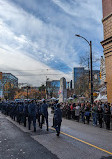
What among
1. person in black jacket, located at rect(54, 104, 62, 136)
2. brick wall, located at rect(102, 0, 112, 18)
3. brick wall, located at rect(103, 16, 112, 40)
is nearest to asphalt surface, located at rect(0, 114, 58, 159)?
person in black jacket, located at rect(54, 104, 62, 136)

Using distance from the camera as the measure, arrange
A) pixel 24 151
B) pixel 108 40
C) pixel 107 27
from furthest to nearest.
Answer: pixel 107 27, pixel 108 40, pixel 24 151

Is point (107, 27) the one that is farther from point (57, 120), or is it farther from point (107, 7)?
point (57, 120)

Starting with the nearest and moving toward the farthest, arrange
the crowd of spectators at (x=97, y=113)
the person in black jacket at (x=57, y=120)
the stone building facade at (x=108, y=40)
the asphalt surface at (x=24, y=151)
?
the asphalt surface at (x=24, y=151)
the person in black jacket at (x=57, y=120)
the crowd of spectators at (x=97, y=113)
the stone building facade at (x=108, y=40)

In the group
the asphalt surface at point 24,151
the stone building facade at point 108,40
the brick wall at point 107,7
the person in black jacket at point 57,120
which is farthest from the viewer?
the brick wall at point 107,7

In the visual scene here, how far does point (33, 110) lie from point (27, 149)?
3907mm

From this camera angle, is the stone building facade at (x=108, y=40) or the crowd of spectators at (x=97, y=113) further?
the stone building facade at (x=108, y=40)

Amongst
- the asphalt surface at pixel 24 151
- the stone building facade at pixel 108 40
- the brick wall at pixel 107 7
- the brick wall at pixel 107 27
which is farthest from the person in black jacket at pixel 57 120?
the brick wall at pixel 107 7

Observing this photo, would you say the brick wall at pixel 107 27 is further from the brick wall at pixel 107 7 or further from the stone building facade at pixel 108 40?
the brick wall at pixel 107 7

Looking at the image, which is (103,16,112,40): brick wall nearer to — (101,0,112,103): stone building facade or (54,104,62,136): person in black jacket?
(101,0,112,103): stone building facade

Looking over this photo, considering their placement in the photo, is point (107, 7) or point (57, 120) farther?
point (107, 7)

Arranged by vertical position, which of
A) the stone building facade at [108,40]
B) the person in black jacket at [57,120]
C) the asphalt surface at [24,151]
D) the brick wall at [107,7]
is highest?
the brick wall at [107,7]

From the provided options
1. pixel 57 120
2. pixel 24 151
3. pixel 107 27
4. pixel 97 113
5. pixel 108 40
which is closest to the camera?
pixel 24 151

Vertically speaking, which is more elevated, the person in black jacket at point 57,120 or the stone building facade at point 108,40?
the stone building facade at point 108,40

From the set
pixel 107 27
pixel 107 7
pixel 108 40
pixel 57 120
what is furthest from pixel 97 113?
pixel 107 7
